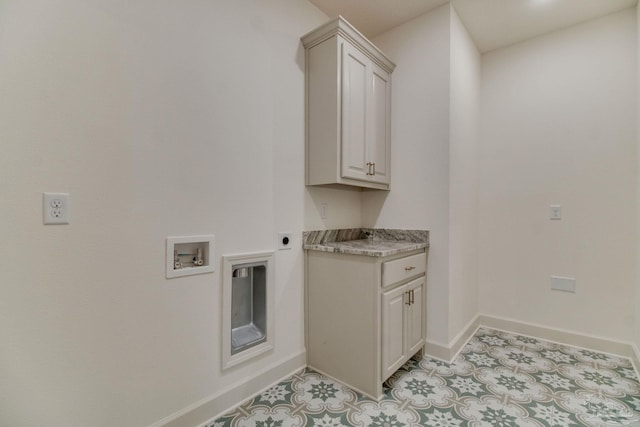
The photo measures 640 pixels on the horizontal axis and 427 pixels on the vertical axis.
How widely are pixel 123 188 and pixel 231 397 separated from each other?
124 cm

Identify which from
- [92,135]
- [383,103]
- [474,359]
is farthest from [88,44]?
→ [474,359]

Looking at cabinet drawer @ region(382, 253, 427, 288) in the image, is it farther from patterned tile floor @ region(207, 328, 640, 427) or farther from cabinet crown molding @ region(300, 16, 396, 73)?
cabinet crown molding @ region(300, 16, 396, 73)

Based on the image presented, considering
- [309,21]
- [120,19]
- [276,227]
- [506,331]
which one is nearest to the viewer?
[120,19]

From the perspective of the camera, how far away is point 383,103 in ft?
7.53

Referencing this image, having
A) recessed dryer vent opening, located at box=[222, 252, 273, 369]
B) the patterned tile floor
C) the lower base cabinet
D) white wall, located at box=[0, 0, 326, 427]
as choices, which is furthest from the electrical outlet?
the lower base cabinet

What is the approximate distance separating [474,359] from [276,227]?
1.76m

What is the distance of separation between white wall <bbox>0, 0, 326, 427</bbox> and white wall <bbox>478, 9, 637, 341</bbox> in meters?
2.22

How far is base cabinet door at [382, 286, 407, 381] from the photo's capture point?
1.69 metres

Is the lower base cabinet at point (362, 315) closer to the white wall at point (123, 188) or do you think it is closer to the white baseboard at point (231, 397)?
the white baseboard at point (231, 397)

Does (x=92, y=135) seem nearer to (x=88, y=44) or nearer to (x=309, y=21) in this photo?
(x=88, y=44)

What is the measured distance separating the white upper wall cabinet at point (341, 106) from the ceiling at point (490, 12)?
38 cm

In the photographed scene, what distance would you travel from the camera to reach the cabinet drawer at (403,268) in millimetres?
1711

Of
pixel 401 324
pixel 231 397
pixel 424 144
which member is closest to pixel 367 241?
pixel 401 324

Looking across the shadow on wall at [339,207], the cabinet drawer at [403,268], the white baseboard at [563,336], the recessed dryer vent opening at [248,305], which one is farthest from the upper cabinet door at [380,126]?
the white baseboard at [563,336]
